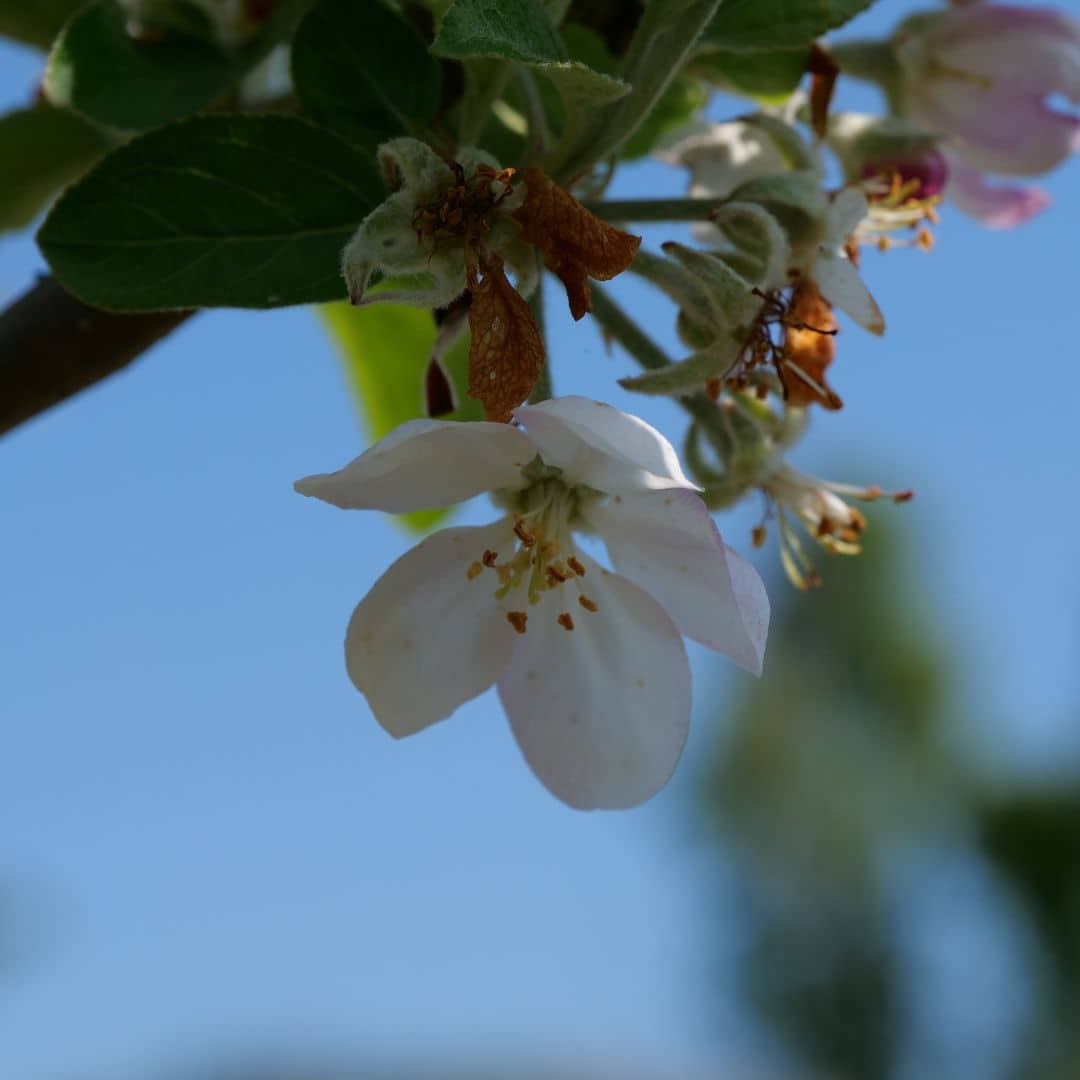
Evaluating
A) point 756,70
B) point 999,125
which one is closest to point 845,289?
point 756,70

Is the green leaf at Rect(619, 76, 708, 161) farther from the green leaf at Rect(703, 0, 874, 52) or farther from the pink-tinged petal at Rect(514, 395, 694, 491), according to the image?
the pink-tinged petal at Rect(514, 395, 694, 491)

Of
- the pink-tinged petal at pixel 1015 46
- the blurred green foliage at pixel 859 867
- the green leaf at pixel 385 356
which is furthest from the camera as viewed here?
the blurred green foliage at pixel 859 867

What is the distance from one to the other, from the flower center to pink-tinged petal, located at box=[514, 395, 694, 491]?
0.16m

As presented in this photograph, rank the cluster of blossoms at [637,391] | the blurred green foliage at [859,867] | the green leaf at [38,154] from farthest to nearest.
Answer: the blurred green foliage at [859,867] → the green leaf at [38,154] → the cluster of blossoms at [637,391]

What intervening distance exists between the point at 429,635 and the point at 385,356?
49 cm

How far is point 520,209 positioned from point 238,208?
0.50ft

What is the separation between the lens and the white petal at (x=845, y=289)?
0.70 meters

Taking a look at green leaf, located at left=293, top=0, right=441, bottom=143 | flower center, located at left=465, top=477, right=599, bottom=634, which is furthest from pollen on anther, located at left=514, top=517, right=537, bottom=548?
green leaf, located at left=293, top=0, right=441, bottom=143

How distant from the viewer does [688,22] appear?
0.64 metres

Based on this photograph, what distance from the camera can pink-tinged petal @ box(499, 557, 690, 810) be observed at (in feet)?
2.48

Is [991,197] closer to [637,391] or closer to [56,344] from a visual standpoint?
[637,391]

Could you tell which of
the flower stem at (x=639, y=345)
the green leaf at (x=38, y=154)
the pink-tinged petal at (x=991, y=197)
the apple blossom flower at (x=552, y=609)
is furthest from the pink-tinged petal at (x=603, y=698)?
the green leaf at (x=38, y=154)

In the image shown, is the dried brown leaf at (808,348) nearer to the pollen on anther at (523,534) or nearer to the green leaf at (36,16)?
the pollen on anther at (523,534)

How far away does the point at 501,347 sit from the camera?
1.91 feet
